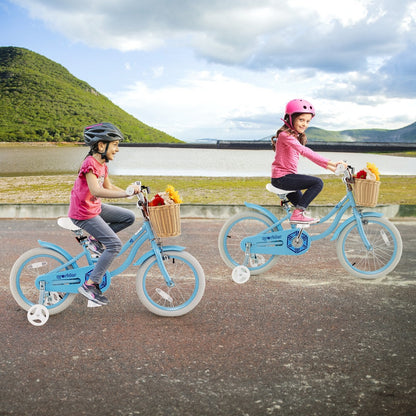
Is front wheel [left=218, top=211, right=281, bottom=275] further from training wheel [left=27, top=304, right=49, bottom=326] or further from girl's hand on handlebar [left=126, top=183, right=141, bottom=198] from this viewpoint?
training wheel [left=27, top=304, right=49, bottom=326]

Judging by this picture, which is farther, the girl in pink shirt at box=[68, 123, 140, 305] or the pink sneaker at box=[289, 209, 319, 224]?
the pink sneaker at box=[289, 209, 319, 224]

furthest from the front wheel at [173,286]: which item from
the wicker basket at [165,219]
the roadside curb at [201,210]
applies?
the roadside curb at [201,210]

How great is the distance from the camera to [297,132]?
5.97m

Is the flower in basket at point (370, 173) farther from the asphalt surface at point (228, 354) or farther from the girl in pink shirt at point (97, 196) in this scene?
the girl in pink shirt at point (97, 196)

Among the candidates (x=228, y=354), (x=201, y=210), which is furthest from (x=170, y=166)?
(x=228, y=354)

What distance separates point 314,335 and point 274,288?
4.85 feet

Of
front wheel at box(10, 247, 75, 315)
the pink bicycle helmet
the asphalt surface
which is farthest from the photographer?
the pink bicycle helmet

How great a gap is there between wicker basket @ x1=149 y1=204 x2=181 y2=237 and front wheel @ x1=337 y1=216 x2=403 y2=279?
101 inches

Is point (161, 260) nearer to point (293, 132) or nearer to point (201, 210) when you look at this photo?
point (293, 132)

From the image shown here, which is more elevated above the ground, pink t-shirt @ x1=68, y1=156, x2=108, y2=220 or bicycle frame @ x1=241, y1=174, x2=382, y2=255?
pink t-shirt @ x1=68, y1=156, x2=108, y2=220

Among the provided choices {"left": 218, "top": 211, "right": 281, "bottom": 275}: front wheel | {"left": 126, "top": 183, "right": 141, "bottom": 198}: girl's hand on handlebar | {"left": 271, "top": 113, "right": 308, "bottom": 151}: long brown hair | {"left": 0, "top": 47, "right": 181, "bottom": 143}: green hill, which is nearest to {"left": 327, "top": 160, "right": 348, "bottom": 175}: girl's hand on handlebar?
{"left": 271, "top": 113, "right": 308, "bottom": 151}: long brown hair

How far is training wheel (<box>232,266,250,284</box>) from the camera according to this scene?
612 centimetres

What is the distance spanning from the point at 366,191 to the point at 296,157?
94 cm

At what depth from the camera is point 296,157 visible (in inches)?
241
